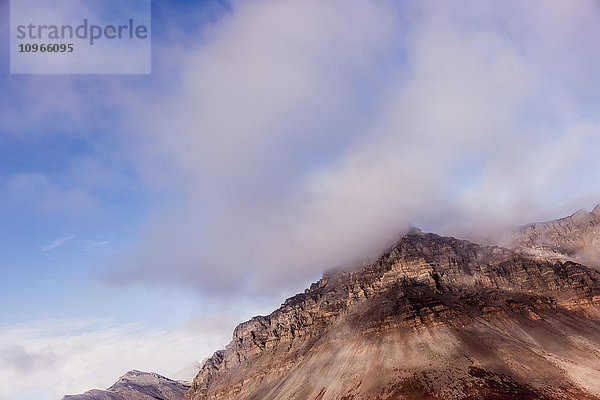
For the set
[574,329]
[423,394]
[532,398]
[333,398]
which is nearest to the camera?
[532,398]

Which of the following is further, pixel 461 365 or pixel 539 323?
pixel 539 323

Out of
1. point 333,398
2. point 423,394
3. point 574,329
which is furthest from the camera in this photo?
Answer: point 574,329

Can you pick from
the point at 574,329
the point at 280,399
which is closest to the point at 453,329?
the point at 574,329

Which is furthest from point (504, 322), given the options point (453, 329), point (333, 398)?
point (333, 398)

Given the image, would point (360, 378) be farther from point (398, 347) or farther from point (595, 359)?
point (595, 359)

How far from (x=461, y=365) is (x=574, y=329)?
69.9 m

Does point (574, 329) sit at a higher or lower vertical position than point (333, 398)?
higher

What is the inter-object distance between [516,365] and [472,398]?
1240 inches

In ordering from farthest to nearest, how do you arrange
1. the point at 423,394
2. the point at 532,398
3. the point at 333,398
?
the point at 333,398
the point at 423,394
the point at 532,398

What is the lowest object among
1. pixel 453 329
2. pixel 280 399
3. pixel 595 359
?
pixel 280 399

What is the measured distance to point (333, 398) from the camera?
17325 cm

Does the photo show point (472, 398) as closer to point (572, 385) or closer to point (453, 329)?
point (572, 385)

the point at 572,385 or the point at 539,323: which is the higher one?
the point at 539,323

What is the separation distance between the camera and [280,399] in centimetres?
19800
